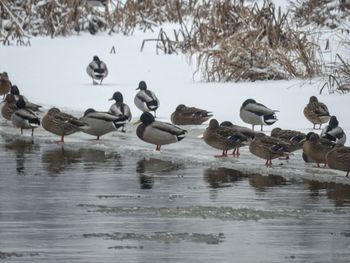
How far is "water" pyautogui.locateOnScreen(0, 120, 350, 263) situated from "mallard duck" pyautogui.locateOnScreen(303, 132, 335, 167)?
22cm

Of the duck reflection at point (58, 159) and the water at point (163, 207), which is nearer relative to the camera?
the water at point (163, 207)

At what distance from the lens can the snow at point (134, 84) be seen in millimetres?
19828

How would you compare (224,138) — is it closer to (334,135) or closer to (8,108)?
(334,135)

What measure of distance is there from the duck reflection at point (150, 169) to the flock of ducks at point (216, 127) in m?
0.68

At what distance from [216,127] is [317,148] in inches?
66.4

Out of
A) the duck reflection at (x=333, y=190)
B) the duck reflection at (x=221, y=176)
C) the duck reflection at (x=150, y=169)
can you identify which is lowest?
the duck reflection at (x=150, y=169)

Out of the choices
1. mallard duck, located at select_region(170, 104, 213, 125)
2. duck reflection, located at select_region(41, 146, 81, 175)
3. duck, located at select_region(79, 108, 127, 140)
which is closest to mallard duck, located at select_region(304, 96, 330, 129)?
mallard duck, located at select_region(170, 104, 213, 125)

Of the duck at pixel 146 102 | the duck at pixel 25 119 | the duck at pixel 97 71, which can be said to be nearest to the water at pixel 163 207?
the duck at pixel 25 119

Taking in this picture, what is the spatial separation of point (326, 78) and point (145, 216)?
11.3 meters

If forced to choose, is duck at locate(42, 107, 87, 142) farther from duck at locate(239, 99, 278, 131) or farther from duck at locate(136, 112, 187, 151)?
duck at locate(239, 99, 278, 131)

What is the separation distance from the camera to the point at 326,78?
71.2 ft

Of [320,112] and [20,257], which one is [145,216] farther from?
[320,112]

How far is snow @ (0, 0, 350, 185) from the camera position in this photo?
19.8 m

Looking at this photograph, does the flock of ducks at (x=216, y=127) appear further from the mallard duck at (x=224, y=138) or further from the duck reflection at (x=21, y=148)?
the duck reflection at (x=21, y=148)
